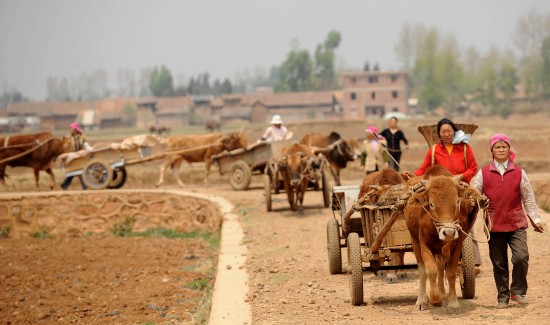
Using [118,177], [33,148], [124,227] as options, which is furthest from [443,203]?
[118,177]

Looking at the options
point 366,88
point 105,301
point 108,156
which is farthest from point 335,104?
point 105,301

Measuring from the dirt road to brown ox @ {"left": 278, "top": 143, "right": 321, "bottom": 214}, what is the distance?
1.28 m

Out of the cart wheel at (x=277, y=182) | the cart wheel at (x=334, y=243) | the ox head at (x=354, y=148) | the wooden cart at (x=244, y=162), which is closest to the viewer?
the cart wheel at (x=334, y=243)

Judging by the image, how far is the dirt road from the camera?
8375 millimetres

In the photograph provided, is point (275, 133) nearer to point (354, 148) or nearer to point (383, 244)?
point (354, 148)

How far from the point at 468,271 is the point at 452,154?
1.38 metres

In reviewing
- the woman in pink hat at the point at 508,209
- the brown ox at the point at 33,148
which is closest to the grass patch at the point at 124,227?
the brown ox at the point at 33,148

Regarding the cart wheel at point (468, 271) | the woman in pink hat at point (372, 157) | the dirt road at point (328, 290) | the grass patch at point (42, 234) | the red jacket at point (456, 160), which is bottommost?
the grass patch at point (42, 234)

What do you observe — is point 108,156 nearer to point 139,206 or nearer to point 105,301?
point 139,206

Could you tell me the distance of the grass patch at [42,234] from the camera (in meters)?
22.2

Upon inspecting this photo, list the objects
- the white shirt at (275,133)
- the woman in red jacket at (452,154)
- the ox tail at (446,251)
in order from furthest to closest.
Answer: the white shirt at (275,133) < the woman in red jacket at (452,154) < the ox tail at (446,251)

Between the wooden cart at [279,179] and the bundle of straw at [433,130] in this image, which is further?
the wooden cart at [279,179]

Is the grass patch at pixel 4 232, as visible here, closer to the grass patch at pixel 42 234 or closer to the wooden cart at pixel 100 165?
the grass patch at pixel 42 234

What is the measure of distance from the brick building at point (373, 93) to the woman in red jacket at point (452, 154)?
99485 mm
